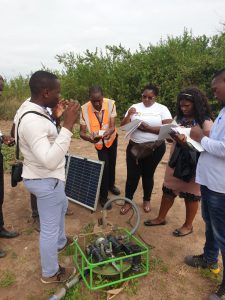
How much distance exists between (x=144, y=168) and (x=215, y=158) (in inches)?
76.2

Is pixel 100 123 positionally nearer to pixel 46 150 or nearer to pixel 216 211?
pixel 46 150

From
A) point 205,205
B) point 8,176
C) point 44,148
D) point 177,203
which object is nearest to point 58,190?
point 44,148

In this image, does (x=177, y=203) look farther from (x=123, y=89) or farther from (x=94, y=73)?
(x=94, y=73)

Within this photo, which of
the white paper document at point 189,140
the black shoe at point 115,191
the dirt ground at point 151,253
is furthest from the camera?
the black shoe at point 115,191

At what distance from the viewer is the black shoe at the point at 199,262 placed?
3494 mm

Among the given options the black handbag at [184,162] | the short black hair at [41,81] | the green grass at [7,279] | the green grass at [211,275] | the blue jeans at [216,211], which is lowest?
the green grass at [7,279]

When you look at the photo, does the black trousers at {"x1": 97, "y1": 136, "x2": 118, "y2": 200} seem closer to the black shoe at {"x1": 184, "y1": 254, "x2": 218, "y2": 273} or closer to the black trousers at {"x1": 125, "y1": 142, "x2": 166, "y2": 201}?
the black trousers at {"x1": 125, "y1": 142, "x2": 166, "y2": 201}

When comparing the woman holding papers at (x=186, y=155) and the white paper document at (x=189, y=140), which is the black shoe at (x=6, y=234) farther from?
the white paper document at (x=189, y=140)

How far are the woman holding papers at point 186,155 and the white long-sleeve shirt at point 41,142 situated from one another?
4.18 feet

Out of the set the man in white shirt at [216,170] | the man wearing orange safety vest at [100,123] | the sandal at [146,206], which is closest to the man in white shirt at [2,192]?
the man wearing orange safety vest at [100,123]

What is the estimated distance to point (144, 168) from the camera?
15.5 ft

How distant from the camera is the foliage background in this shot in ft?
36.5

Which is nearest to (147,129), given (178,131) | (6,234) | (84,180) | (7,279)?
(178,131)

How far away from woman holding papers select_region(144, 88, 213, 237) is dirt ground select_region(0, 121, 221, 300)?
27cm
